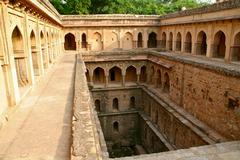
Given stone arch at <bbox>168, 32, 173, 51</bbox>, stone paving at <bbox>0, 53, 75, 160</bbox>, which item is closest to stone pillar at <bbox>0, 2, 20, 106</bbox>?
stone paving at <bbox>0, 53, 75, 160</bbox>

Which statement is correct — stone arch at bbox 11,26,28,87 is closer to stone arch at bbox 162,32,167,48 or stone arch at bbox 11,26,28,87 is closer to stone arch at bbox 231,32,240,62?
stone arch at bbox 231,32,240,62

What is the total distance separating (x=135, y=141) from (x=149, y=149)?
11.1ft

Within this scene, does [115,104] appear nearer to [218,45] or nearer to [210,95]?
[218,45]

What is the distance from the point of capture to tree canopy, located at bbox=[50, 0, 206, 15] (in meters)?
26.9

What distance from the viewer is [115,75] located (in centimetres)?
2275

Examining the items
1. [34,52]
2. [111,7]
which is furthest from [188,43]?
[111,7]

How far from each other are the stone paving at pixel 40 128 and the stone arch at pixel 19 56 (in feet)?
2.09

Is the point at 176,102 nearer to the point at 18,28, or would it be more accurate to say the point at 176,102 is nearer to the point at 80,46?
the point at 18,28

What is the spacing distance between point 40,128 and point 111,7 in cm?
2639

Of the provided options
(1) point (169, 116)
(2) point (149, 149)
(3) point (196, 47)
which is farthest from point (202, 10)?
(2) point (149, 149)

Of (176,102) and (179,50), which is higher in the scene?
(179,50)

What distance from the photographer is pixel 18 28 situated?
777 centimetres

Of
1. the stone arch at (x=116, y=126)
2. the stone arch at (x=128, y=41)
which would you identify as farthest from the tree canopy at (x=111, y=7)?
the stone arch at (x=116, y=126)

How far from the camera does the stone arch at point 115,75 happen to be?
74.1 feet
